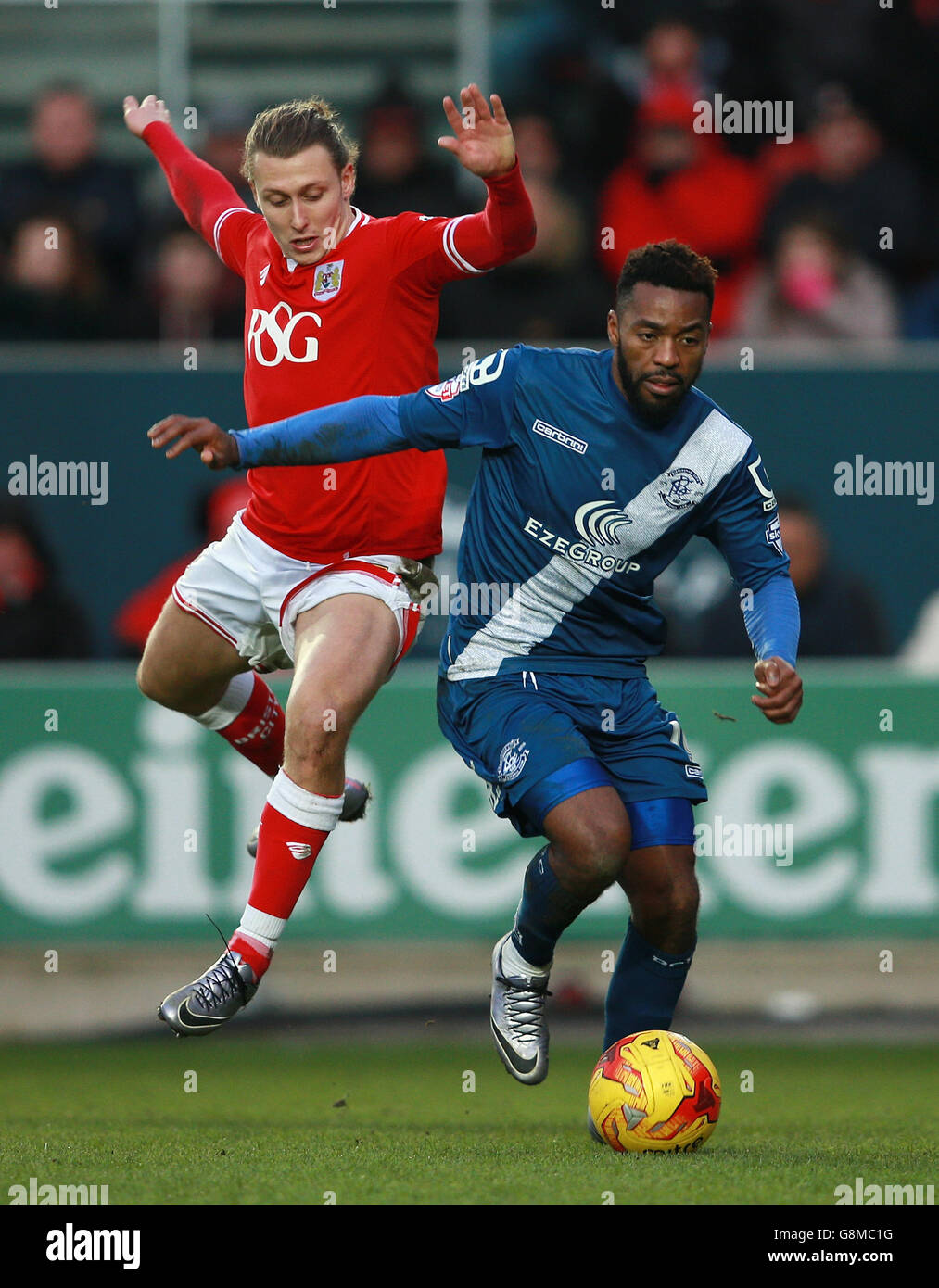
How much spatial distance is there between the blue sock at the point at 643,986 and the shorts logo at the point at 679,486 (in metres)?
1.32

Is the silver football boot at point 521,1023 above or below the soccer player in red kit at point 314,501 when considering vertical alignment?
below

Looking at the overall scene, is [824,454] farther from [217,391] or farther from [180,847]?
[180,847]

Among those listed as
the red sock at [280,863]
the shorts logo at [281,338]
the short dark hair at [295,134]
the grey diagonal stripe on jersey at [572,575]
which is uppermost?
the short dark hair at [295,134]

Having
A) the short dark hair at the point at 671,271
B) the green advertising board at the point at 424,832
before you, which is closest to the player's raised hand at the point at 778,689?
the short dark hair at the point at 671,271

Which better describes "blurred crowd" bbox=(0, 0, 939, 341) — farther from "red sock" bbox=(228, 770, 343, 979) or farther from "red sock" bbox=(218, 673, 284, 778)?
"red sock" bbox=(228, 770, 343, 979)

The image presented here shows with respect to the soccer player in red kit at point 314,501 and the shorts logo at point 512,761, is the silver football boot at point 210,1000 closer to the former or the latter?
the soccer player in red kit at point 314,501

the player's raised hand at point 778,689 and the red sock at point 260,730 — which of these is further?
the red sock at point 260,730

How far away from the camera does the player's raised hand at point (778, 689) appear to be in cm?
527

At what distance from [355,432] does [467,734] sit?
3.30 feet

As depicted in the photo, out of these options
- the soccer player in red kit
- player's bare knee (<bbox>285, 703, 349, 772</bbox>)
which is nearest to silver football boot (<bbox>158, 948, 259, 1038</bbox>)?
the soccer player in red kit

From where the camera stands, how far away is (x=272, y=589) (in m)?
6.14

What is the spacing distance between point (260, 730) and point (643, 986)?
153 centimetres

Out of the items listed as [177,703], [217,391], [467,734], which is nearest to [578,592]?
[467,734]

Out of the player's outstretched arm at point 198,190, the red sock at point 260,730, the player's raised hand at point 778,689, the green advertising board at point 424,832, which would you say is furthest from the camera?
the green advertising board at point 424,832
